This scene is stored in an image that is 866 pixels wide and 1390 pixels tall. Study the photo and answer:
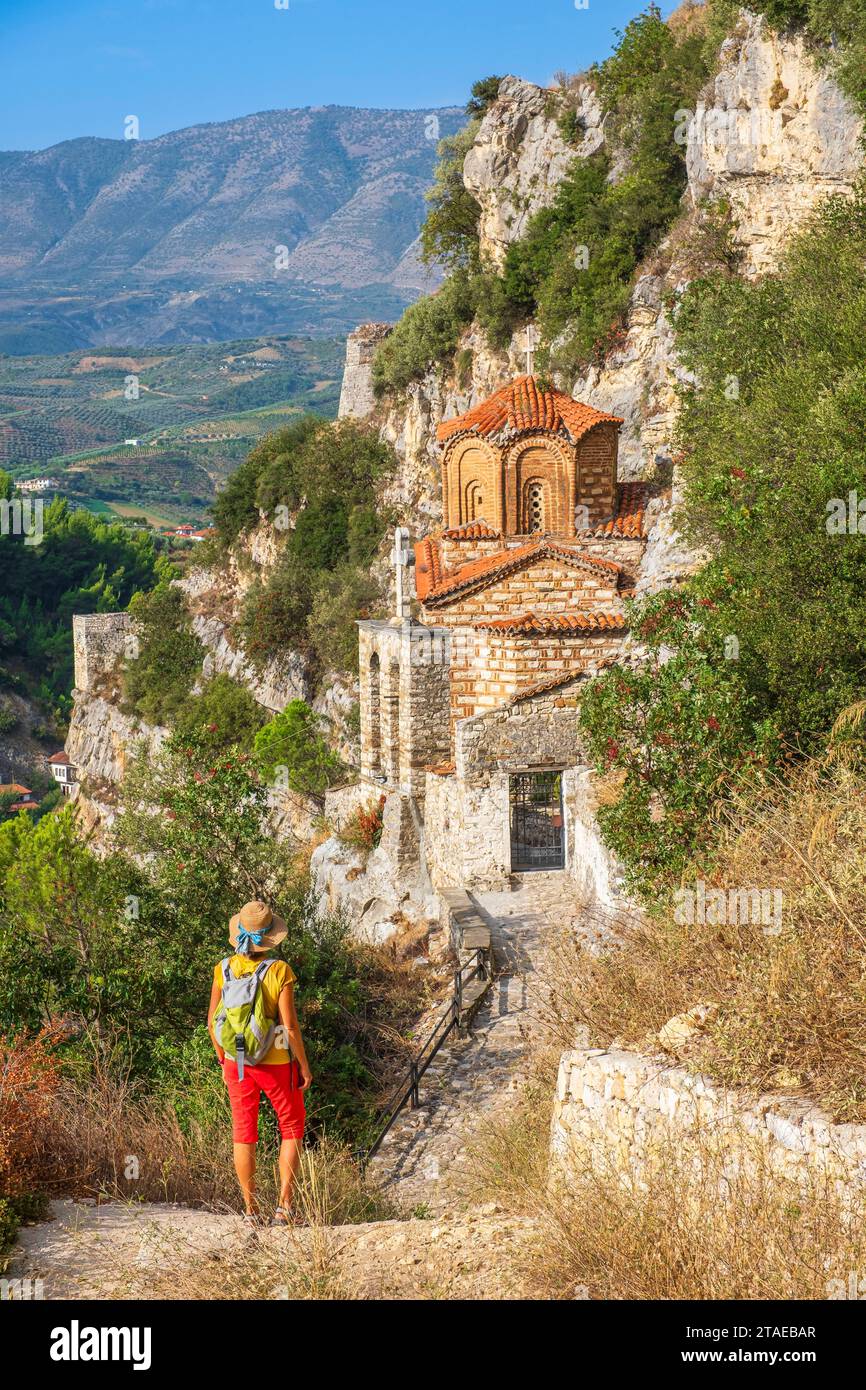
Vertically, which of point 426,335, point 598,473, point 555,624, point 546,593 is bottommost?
point 555,624

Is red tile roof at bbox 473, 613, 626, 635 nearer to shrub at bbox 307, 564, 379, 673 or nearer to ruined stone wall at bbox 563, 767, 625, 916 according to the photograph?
ruined stone wall at bbox 563, 767, 625, 916

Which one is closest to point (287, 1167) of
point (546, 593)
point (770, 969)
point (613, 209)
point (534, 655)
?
point (770, 969)

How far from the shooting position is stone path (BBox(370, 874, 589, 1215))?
8.62 m

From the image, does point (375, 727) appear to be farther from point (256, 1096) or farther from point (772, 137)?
point (772, 137)

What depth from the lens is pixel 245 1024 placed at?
20.9 feet

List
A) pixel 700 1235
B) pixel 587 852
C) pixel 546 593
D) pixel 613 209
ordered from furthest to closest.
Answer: pixel 613 209
pixel 546 593
pixel 587 852
pixel 700 1235

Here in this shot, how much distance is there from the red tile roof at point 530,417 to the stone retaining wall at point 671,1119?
14.2 metres

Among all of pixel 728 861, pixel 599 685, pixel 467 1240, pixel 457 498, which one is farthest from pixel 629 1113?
pixel 457 498

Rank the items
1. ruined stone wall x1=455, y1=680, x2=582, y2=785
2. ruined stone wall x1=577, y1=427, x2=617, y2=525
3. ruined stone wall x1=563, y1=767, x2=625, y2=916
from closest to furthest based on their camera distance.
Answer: ruined stone wall x1=563, y1=767, x2=625, y2=916
ruined stone wall x1=455, y1=680, x2=582, y2=785
ruined stone wall x1=577, y1=427, x2=617, y2=525

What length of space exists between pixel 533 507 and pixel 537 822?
6.59 meters

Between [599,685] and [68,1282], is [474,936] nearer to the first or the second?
[599,685]

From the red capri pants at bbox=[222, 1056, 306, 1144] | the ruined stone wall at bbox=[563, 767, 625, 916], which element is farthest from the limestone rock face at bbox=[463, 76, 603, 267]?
the red capri pants at bbox=[222, 1056, 306, 1144]

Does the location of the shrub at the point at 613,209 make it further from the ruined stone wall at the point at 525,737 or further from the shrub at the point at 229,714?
the ruined stone wall at the point at 525,737

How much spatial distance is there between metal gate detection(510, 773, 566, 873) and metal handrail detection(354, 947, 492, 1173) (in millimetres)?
2785
